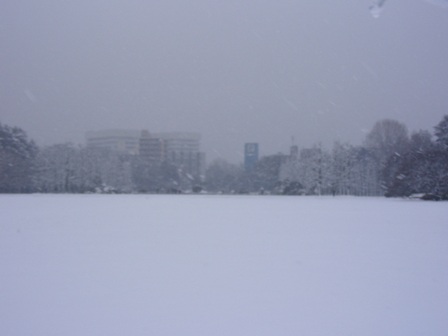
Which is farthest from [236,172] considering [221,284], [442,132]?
[221,284]

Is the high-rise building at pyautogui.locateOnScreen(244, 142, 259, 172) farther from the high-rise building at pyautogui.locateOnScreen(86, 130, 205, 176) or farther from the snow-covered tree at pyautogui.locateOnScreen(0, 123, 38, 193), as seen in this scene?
the snow-covered tree at pyautogui.locateOnScreen(0, 123, 38, 193)

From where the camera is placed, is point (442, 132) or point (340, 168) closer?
point (442, 132)

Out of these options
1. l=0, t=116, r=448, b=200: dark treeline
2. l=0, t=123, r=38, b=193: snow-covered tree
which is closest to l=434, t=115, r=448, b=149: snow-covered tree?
l=0, t=116, r=448, b=200: dark treeline

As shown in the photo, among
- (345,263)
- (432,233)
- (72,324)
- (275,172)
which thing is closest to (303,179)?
(275,172)

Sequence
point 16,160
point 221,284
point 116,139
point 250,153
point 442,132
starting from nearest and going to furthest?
point 221,284 < point 442,132 < point 16,160 < point 250,153 < point 116,139

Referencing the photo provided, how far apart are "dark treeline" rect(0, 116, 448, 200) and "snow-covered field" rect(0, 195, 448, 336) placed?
41.2 m

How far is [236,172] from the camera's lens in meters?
72.9

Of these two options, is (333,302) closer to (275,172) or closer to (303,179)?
(303,179)

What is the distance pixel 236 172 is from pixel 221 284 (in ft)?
218

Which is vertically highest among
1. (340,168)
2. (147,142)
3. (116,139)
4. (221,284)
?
(116,139)

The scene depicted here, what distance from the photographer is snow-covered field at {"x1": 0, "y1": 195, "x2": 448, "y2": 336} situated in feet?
15.7

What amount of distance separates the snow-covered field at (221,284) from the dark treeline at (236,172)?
135ft

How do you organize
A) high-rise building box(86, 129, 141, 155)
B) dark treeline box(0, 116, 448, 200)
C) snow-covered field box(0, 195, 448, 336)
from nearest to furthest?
1. snow-covered field box(0, 195, 448, 336)
2. dark treeline box(0, 116, 448, 200)
3. high-rise building box(86, 129, 141, 155)

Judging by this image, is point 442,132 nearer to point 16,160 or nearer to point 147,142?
point 16,160
